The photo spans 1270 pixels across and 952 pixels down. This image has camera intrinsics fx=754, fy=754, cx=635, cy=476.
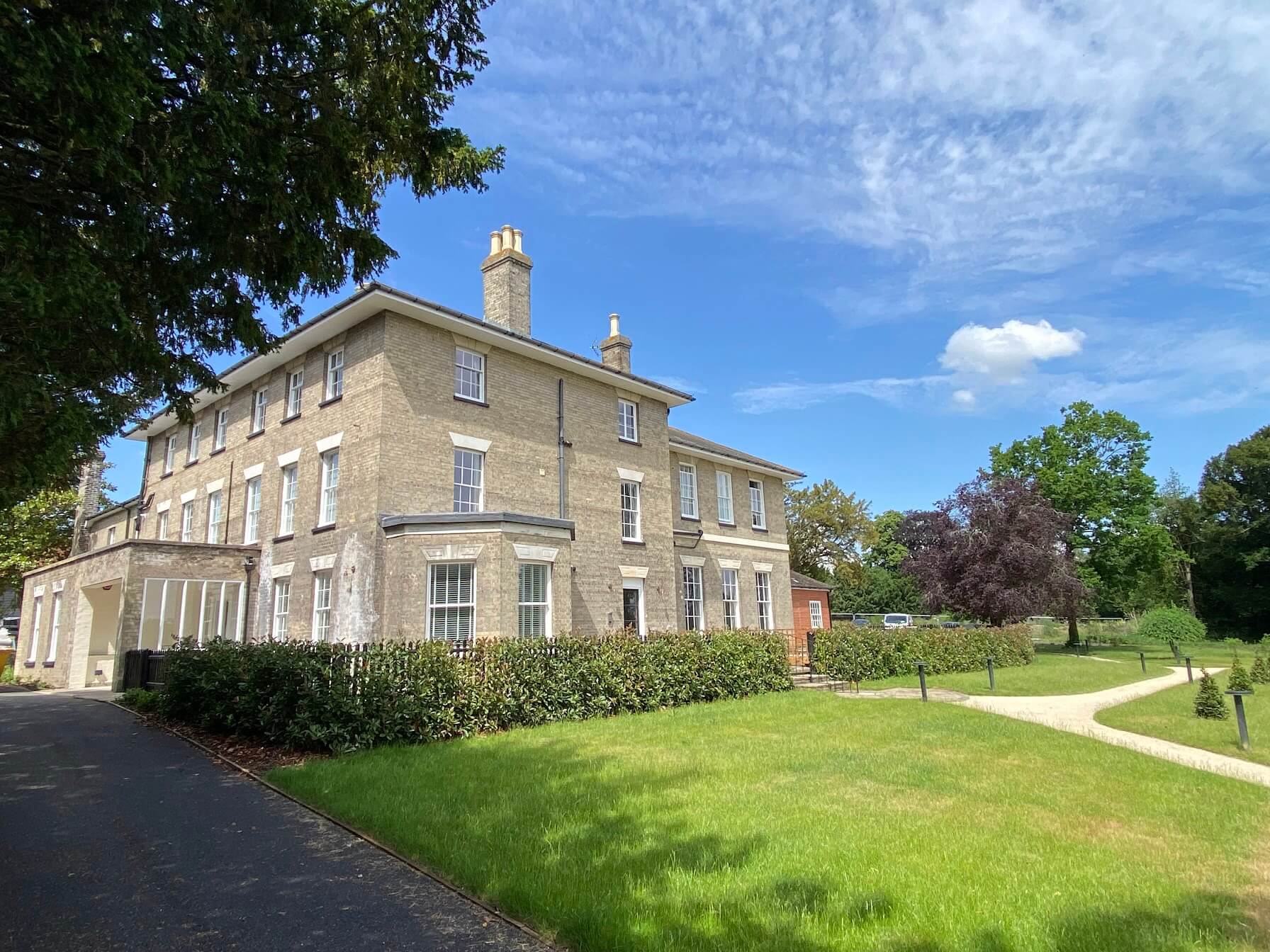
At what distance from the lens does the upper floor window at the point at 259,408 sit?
2078 cm

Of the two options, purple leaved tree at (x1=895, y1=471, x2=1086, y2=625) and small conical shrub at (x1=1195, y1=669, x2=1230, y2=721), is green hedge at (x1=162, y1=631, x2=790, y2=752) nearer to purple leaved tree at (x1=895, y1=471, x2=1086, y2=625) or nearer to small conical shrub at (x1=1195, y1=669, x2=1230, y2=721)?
small conical shrub at (x1=1195, y1=669, x2=1230, y2=721)

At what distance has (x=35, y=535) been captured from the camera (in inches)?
1254

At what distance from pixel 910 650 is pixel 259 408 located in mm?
19944

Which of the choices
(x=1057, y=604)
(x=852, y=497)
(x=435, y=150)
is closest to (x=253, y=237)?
(x=435, y=150)

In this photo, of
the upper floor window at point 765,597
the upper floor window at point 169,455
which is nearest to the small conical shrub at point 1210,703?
the upper floor window at point 765,597

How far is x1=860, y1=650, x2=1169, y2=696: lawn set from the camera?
1938 cm

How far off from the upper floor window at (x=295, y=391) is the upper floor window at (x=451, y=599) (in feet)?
23.4

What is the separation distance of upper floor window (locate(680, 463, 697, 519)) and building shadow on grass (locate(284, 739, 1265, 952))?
53.1 ft

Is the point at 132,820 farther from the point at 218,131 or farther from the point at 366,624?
the point at 366,624

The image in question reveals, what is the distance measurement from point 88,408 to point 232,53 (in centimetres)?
291

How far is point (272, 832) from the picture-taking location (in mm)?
6934

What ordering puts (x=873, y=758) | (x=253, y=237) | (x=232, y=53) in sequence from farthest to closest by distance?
(x=873, y=758), (x=253, y=237), (x=232, y=53)

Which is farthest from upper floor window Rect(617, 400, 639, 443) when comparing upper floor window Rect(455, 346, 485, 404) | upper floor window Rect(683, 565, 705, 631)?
upper floor window Rect(683, 565, 705, 631)

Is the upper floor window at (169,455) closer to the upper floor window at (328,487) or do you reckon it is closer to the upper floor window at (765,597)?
the upper floor window at (328,487)
